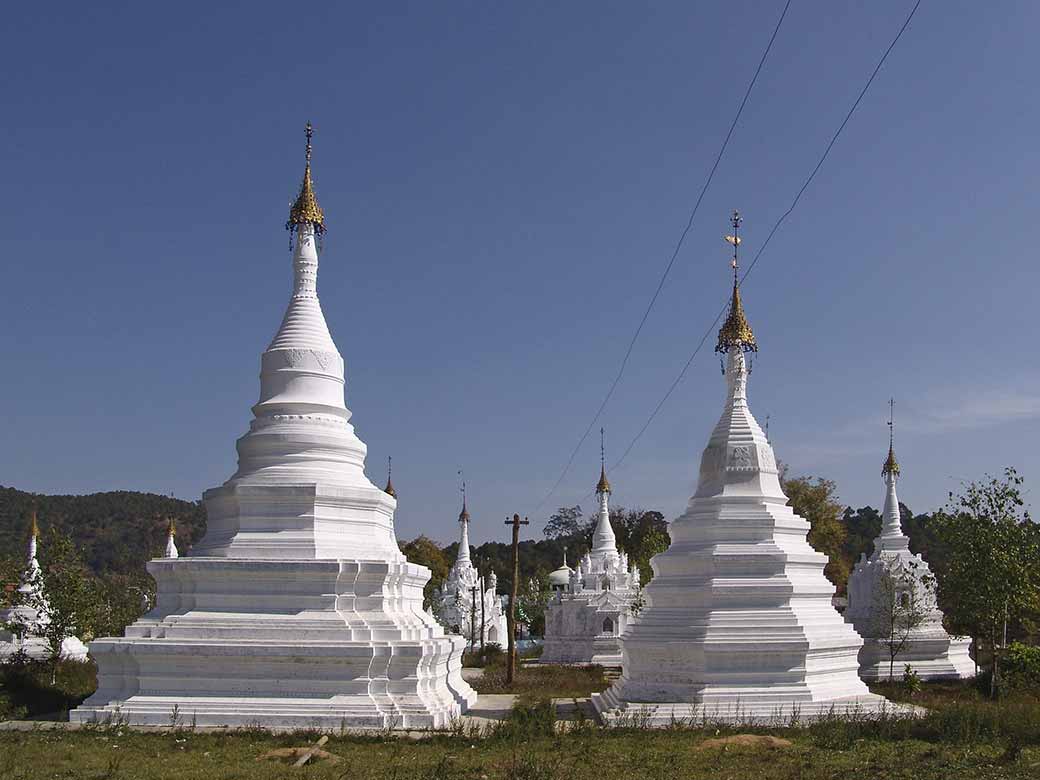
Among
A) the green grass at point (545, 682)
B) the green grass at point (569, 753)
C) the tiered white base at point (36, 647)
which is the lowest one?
the green grass at point (545, 682)

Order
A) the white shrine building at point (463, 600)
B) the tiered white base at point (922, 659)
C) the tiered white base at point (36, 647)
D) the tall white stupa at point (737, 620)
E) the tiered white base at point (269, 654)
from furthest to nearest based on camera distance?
1. the white shrine building at point (463, 600)
2. the tiered white base at point (922, 659)
3. the tiered white base at point (36, 647)
4. the tall white stupa at point (737, 620)
5. the tiered white base at point (269, 654)

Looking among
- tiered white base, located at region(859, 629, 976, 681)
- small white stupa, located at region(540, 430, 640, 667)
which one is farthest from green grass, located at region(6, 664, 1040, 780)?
small white stupa, located at region(540, 430, 640, 667)

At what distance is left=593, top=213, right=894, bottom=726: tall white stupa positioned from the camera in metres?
23.0

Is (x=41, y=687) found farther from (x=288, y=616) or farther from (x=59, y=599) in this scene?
(x=288, y=616)

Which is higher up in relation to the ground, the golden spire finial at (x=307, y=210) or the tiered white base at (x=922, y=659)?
the golden spire finial at (x=307, y=210)

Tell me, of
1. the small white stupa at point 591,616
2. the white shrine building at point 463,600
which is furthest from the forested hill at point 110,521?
the small white stupa at point 591,616

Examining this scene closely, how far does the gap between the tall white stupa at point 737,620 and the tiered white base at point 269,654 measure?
183 inches

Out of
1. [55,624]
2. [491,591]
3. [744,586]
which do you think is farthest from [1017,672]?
[491,591]

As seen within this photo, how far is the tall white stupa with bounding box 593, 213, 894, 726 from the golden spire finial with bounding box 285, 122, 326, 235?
36.1 ft

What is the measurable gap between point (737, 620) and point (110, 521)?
127 m

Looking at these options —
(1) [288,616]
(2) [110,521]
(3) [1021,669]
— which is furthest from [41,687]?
(2) [110,521]

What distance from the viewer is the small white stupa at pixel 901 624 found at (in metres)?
36.9

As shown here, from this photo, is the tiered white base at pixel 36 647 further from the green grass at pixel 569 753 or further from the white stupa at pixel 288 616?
the green grass at pixel 569 753

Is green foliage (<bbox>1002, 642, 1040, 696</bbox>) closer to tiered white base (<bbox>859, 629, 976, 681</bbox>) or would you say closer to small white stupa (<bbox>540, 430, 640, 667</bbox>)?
tiered white base (<bbox>859, 629, 976, 681</bbox>)
